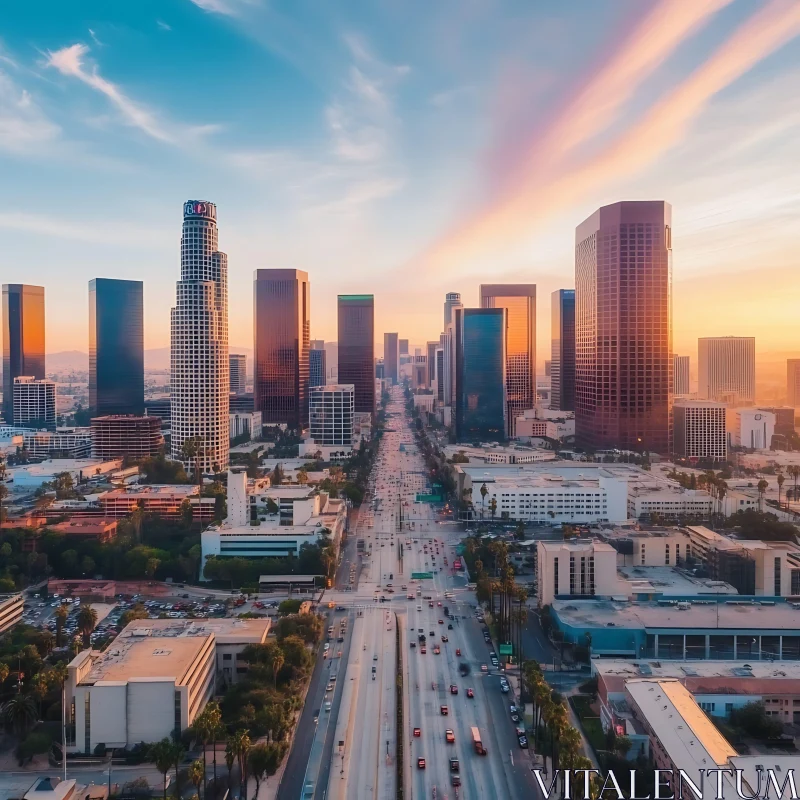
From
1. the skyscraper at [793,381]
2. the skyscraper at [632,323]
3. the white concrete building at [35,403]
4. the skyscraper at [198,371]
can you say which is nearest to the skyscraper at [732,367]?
the skyscraper at [793,381]

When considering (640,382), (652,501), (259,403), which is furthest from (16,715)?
(259,403)

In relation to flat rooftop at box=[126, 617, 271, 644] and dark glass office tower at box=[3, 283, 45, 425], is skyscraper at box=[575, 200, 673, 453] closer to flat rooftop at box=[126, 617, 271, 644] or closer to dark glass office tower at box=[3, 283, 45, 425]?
flat rooftop at box=[126, 617, 271, 644]

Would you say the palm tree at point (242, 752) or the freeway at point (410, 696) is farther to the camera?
the freeway at point (410, 696)

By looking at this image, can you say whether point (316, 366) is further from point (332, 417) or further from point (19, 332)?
point (332, 417)

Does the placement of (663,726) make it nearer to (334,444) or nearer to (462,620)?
(462,620)

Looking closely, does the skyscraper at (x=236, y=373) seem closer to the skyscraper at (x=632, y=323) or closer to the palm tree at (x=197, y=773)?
the skyscraper at (x=632, y=323)

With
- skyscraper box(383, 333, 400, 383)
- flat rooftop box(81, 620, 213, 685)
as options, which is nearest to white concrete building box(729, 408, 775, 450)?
flat rooftop box(81, 620, 213, 685)
